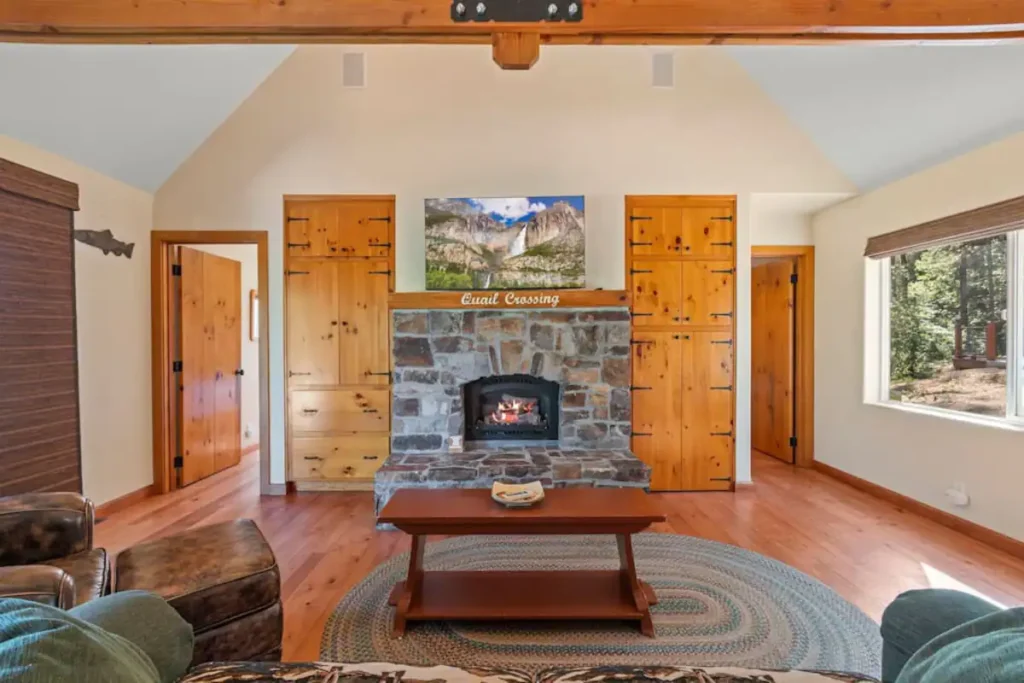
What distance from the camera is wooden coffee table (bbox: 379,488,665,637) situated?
2035 millimetres

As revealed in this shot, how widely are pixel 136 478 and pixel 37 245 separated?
71.8 inches

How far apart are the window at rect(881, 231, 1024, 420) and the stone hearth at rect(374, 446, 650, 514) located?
214 centimetres

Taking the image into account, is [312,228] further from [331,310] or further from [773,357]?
[773,357]

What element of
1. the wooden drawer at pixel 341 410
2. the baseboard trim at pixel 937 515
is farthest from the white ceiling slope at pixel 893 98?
the wooden drawer at pixel 341 410

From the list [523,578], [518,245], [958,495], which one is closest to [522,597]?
[523,578]

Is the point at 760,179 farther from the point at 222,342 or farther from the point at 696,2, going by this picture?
the point at 222,342

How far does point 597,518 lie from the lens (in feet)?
6.73


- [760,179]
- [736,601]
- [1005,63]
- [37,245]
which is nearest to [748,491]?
[736,601]

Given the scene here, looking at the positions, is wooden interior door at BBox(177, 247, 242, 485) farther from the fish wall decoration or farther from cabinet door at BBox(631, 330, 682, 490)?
cabinet door at BBox(631, 330, 682, 490)

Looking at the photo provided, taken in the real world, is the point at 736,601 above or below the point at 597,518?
below

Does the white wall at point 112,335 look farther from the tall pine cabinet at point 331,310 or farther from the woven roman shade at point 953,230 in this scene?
the woven roman shade at point 953,230

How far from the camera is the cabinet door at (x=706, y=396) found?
159 inches

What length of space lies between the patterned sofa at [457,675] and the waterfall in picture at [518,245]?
3251 millimetres

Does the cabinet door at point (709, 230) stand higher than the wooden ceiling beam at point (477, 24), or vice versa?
the wooden ceiling beam at point (477, 24)
